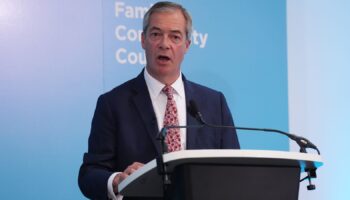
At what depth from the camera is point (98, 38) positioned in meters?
3.09

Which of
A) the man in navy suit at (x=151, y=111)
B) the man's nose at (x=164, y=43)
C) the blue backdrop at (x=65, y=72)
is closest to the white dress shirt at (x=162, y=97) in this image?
the man in navy suit at (x=151, y=111)

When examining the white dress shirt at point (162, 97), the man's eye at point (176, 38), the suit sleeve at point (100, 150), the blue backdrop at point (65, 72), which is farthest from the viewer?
the blue backdrop at point (65, 72)

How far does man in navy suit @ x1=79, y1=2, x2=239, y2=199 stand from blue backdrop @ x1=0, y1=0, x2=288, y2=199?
66cm

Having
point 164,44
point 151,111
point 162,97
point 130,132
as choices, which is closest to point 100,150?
point 130,132

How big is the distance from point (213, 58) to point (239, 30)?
28cm

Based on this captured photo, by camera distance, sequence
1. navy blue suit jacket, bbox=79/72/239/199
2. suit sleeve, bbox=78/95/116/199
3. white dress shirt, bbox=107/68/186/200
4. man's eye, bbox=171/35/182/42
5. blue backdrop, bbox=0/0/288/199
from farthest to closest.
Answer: blue backdrop, bbox=0/0/288/199 → man's eye, bbox=171/35/182/42 → white dress shirt, bbox=107/68/186/200 → navy blue suit jacket, bbox=79/72/239/199 → suit sleeve, bbox=78/95/116/199

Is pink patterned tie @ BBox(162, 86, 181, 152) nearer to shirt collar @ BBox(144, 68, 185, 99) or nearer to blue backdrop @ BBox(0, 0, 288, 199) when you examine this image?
shirt collar @ BBox(144, 68, 185, 99)

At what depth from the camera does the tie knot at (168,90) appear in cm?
235

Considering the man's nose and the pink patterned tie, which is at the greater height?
the man's nose

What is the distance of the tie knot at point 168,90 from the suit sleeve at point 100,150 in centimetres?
26

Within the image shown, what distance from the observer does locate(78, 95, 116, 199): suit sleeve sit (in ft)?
6.70

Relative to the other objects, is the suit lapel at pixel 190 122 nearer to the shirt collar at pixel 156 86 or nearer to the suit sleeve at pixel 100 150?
the shirt collar at pixel 156 86

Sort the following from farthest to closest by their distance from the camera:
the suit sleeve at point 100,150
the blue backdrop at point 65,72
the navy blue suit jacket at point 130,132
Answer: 1. the blue backdrop at point 65,72
2. the navy blue suit jacket at point 130,132
3. the suit sleeve at point 100,150

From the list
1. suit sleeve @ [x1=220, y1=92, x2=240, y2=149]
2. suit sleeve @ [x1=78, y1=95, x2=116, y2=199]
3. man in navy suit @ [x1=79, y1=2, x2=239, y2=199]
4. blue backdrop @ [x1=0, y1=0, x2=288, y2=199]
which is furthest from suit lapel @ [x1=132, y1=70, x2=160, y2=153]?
blue backdrop @ [x1=0, y1=0, x2=288, y2=199]
